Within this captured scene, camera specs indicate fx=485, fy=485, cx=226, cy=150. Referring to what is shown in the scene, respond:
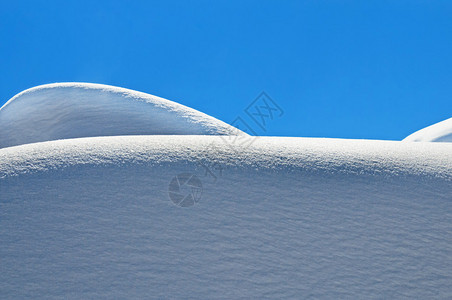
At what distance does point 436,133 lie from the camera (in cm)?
1433

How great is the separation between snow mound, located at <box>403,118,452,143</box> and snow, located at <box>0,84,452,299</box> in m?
7.67

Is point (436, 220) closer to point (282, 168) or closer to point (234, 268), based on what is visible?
point (282, 168)

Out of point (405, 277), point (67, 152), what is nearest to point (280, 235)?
point (405, 277)

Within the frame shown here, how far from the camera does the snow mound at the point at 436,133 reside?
547 inches

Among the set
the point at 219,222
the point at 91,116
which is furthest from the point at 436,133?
the point at 219,222

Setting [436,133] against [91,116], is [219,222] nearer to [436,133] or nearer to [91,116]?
[91,116]

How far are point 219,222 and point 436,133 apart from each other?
10.9m

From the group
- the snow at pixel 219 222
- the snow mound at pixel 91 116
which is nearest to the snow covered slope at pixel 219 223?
the snow at pixel 219 222

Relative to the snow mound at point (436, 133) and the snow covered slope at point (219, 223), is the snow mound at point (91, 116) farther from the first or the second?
the snow mound at point (436, 133)

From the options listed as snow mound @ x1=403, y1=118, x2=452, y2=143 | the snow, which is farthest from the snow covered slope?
snow mound @ x1=403, y1=118, x2=452, y2=143

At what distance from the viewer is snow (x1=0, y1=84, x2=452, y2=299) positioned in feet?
16.8

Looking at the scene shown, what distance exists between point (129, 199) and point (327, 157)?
271cm

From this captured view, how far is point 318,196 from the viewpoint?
19.5 ft

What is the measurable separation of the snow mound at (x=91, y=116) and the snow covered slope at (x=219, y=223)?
3.85 meters
